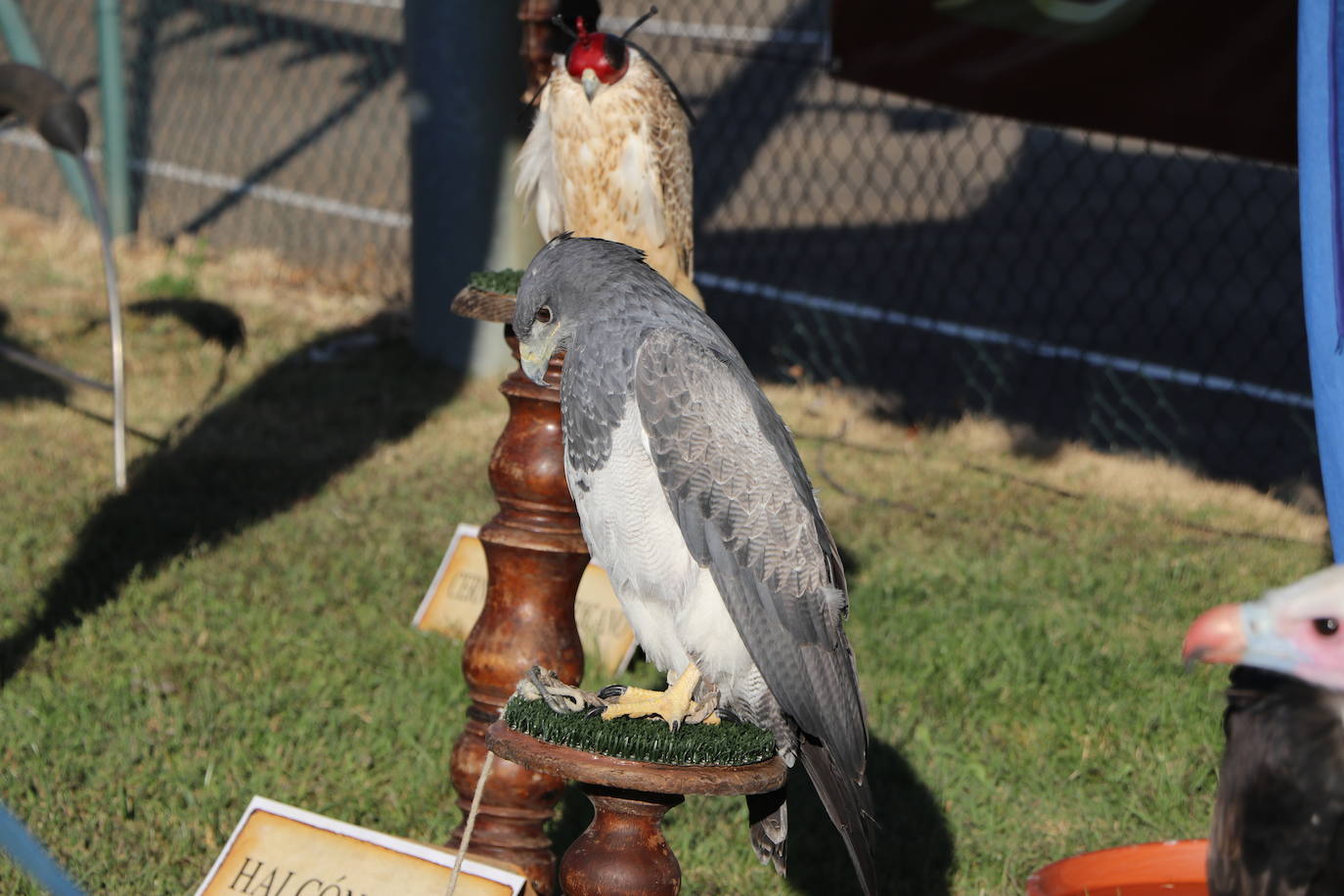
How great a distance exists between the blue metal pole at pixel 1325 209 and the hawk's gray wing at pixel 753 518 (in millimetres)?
1321

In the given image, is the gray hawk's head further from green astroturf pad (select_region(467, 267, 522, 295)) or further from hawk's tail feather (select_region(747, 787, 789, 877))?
hawk's tail feather (select_region(747, 787, 789, 877))

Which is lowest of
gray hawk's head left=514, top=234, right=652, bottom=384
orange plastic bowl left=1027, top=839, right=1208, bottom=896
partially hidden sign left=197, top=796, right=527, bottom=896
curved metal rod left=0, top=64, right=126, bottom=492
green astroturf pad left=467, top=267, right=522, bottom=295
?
partially hidden sign left=197, top=796, right=527, bottom=896

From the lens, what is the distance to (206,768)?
3.13 m

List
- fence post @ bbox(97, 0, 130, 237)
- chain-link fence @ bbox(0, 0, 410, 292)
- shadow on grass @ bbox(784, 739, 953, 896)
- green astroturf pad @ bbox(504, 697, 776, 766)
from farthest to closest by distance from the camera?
chain-link fence @ bbox(0, 0, 410, 292), fence post @ bbox(97, 0, 130, 237), shadow on grass @ bbox(784, 739, 953, 896), green astroturf pad @ bbox(504, 697, 776, 766)

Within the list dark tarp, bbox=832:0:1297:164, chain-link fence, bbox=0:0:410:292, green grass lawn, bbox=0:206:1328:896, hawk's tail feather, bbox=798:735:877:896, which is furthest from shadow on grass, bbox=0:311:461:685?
dark tarp, bbox=832:0:1297:164

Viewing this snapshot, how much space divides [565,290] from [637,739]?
68 centimetres

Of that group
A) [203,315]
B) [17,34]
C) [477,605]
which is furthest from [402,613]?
[17,34]

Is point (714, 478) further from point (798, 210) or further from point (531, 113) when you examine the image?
point (798, 210)

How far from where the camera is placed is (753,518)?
2027 millimetres

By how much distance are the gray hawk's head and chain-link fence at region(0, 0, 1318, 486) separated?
12.0 feet

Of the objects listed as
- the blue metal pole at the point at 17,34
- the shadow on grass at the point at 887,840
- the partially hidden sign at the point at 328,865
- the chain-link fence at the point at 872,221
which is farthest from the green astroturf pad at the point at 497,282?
the blue metal pole at the point at 17,34

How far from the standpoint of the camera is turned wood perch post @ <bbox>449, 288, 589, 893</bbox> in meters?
2.65

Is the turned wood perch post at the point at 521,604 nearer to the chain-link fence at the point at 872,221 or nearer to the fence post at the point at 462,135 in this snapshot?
the fence post at the point at 462,135

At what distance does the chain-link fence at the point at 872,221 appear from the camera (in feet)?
20.1
